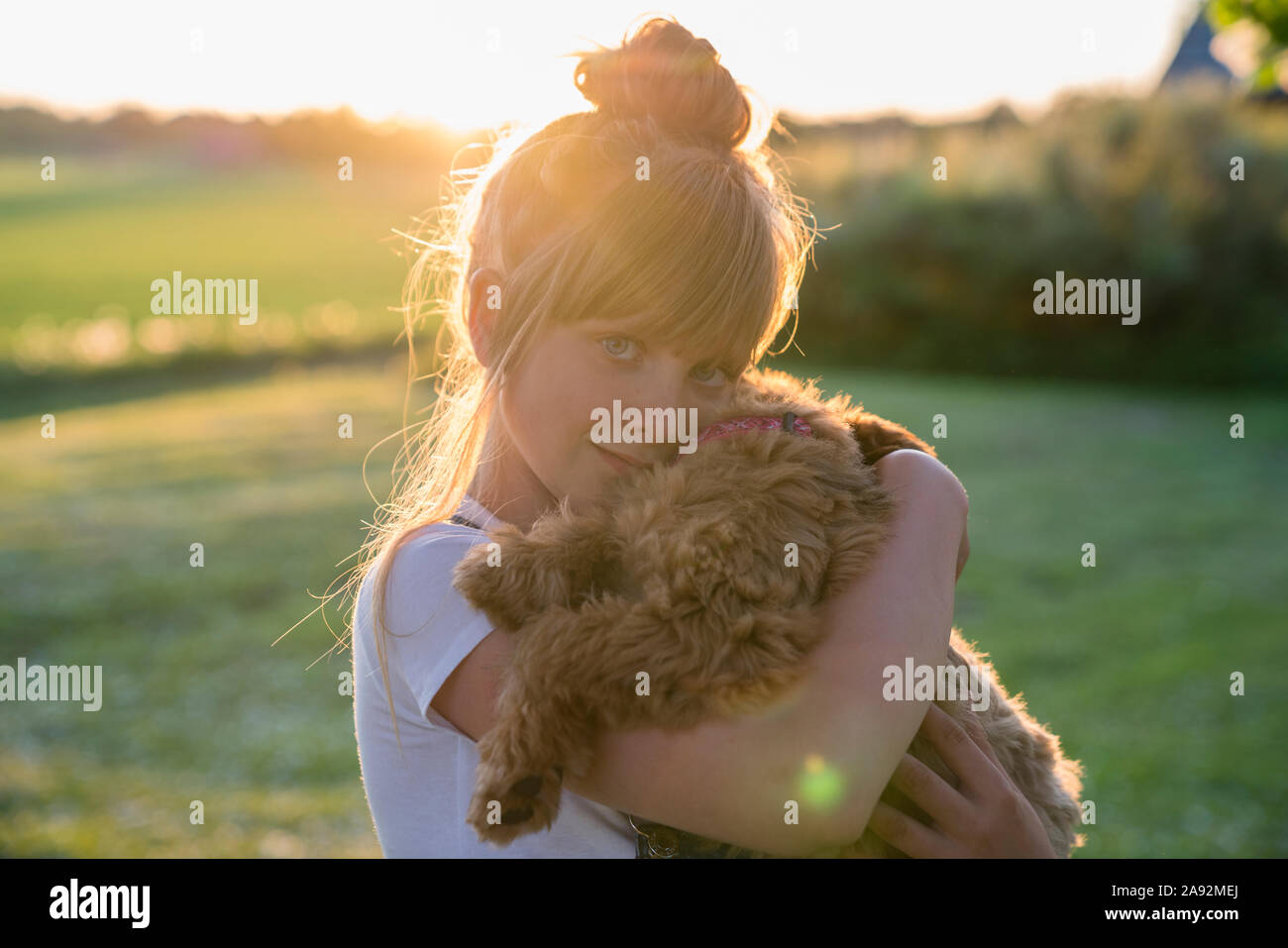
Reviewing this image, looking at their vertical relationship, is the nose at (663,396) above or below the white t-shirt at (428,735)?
above

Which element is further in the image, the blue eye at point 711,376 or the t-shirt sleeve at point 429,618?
the blue eye at point 711,376

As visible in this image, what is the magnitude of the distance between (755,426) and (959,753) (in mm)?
780

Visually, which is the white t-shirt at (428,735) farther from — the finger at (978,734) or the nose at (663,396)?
the finger at (978,734)

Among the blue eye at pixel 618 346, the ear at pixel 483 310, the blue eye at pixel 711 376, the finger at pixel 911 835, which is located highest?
the ear at pixel 483 310

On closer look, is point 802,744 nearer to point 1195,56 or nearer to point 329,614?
point 329,614

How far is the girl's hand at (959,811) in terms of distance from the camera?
1.95 m

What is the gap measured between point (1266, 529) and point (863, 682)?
1356 cm

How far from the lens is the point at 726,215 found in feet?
7.25

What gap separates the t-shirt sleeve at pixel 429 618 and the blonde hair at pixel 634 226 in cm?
3

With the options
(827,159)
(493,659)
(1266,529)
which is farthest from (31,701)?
(827,159)

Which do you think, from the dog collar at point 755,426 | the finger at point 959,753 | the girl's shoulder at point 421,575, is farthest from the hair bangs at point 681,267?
the finger at point 959,753

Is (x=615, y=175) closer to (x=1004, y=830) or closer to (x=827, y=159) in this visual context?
(x=1004, y=830)

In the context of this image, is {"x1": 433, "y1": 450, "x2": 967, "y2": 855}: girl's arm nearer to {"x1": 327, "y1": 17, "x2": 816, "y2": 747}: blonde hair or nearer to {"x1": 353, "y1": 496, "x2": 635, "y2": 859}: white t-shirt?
{"x1": 353, "y1": 496, "x2": 635, "y2": 859}: white t-shirt

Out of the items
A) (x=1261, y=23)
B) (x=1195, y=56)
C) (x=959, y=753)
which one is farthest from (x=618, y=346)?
(x=1195, y=56)
